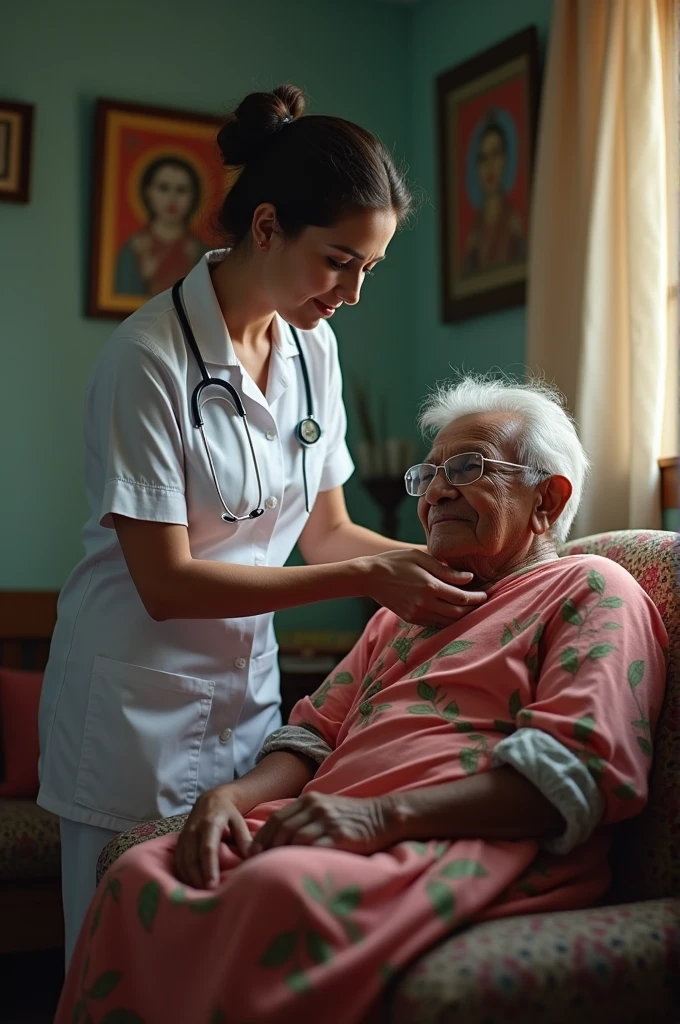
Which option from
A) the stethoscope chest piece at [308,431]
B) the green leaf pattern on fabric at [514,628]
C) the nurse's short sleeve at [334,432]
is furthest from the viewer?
the nurse's short sleeve at [334,432]

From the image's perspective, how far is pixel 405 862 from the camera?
1269mm

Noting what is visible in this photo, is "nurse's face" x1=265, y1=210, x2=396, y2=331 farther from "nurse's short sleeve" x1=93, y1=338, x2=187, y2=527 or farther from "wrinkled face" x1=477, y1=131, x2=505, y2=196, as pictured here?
"wrinkled face" x1=477, y1=131, x2=505, y2=196

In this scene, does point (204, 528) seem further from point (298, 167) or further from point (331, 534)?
point (298, 167)

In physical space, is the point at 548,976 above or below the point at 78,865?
above

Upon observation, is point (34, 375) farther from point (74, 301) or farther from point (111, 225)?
point (111, 225)

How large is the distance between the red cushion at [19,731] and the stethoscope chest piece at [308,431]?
4.44 feet

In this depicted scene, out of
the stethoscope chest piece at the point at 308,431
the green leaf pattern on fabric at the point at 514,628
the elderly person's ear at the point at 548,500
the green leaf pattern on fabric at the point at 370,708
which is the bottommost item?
the green leaf pattern on fabric at the point at 370,708

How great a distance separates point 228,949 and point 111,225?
2.73 meters

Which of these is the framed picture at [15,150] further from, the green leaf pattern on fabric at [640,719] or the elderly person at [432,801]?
the green leaf pattern on fabric at [640,719]

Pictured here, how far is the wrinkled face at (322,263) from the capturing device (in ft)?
5.71

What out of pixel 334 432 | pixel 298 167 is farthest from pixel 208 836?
pixel 298 167

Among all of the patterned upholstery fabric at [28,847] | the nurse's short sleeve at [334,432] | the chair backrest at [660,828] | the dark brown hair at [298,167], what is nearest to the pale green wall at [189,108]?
the patterned upholstery fabric at [28,847]

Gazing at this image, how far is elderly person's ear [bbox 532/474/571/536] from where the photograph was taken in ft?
5.74

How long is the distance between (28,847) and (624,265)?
80.3 inches
